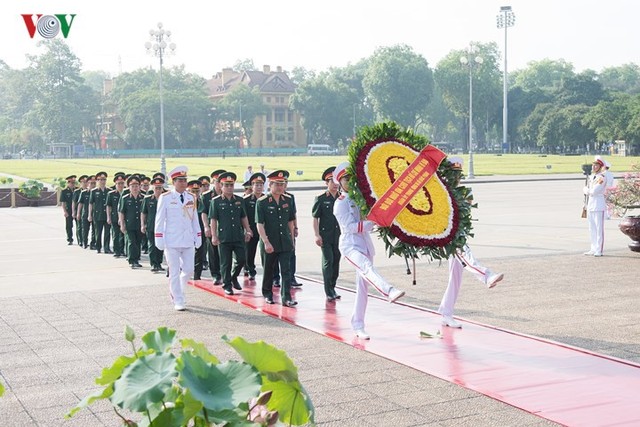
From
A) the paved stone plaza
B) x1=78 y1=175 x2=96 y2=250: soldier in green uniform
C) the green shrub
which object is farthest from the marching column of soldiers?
the green shrub

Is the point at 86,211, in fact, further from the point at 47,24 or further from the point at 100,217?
the point at 47,24

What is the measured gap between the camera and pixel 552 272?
44.4ft

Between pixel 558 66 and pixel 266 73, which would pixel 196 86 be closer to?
pixel 266 73

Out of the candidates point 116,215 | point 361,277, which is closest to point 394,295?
point 361,277

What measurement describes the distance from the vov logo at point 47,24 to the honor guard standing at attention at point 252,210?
334 inches

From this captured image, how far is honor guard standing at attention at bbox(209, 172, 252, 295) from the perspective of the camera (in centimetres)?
1207

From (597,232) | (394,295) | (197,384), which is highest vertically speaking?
(197,384)

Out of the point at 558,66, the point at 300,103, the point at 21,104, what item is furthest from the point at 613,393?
the point at 558,66

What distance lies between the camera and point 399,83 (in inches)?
4638

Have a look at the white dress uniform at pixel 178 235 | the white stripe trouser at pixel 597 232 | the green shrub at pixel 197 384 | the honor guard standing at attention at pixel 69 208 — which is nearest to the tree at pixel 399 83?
the honor guard standing at attention at pixel 69 208

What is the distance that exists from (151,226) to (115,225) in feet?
7.07

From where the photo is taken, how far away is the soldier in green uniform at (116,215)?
1717 centimetres

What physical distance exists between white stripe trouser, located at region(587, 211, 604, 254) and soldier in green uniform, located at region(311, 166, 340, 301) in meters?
6.05

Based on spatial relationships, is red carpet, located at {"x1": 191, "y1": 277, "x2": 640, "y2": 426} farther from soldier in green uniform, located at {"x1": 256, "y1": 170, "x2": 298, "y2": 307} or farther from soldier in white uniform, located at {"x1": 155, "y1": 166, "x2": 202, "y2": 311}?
soldier in white uniform, located at {"x1": 155, "y1": 166, "x2": 202, "y2": 311}
